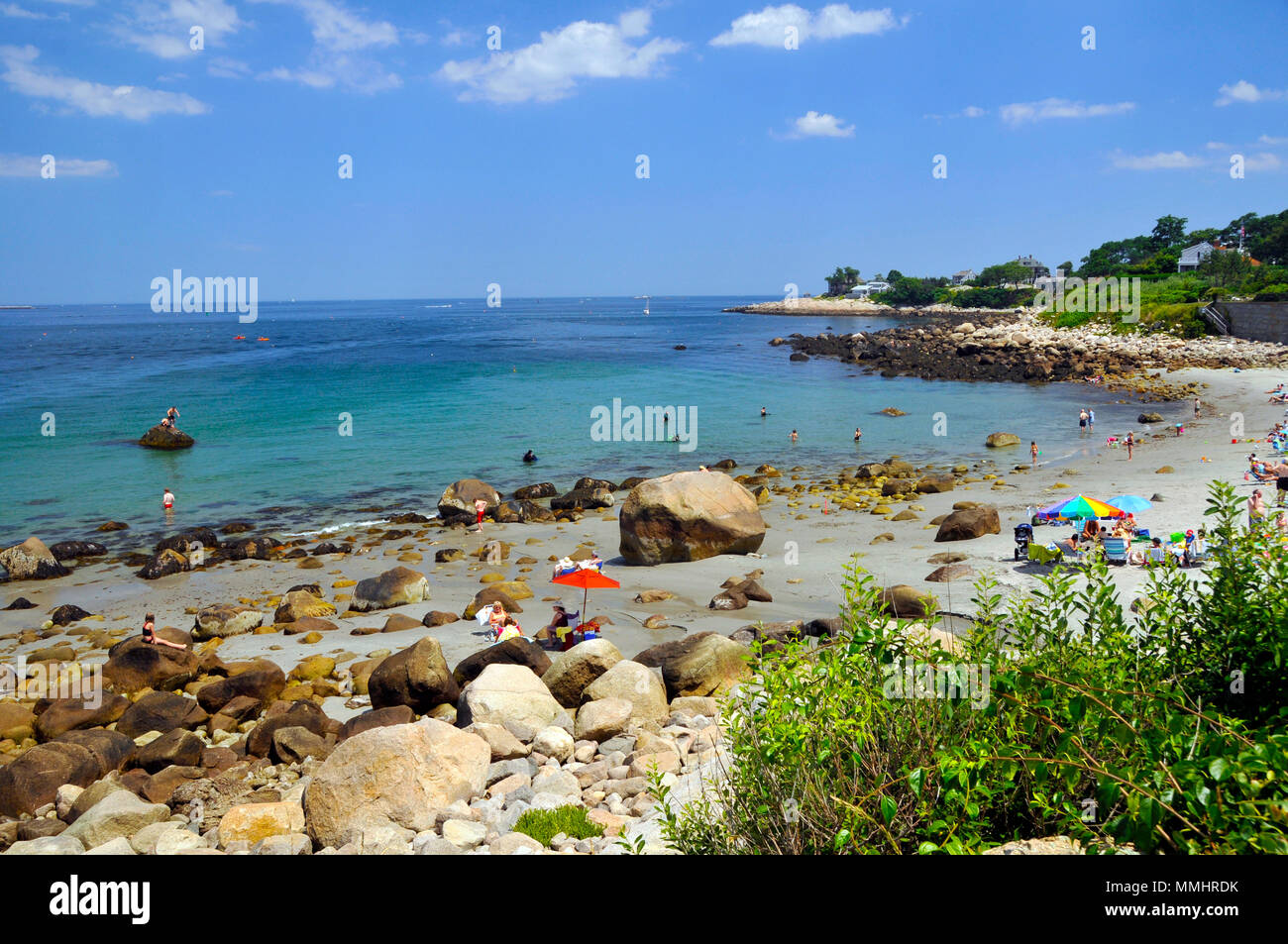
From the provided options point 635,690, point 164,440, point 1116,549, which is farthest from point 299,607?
point 164,440

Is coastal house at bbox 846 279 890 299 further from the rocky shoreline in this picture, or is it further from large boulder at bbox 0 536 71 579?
large boulder at bbox 0 536 71 579

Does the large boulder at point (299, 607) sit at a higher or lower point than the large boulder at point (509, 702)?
lower

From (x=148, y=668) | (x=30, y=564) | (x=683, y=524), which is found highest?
(x=683, y=524)

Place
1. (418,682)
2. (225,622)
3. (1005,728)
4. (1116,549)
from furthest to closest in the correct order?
1. (225,622)
2. (1116,549)
3. (418,682)
4. (1005,728)

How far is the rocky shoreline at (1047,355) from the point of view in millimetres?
53344

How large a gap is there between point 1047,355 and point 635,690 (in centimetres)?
6434

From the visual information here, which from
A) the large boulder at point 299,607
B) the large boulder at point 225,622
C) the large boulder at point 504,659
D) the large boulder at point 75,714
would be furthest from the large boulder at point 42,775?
the large boulder at point 299,607

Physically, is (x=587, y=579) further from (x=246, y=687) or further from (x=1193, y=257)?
(x=1193, y=257)

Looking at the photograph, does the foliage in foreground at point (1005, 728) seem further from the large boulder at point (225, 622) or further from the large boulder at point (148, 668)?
the large boulder at point (225, 622)

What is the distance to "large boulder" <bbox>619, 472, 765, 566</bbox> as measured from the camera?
20.3 metres

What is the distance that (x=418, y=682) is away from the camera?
40.1 ft

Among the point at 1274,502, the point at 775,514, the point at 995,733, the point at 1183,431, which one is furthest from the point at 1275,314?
the point at 995,733

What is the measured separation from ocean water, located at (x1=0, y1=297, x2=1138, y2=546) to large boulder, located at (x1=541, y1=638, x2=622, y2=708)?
17.4 meters

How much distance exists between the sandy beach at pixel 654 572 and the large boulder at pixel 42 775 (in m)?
3.35
